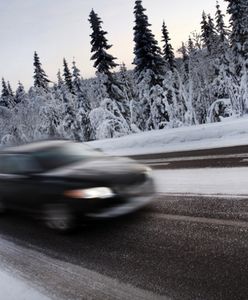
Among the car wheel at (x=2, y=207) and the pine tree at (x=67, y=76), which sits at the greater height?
the pine tree at (x=67, y=76)

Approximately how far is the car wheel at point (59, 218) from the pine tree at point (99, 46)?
31.6 m

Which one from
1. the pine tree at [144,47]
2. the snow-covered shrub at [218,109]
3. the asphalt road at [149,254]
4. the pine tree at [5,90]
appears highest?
the pine tree at [5,90]

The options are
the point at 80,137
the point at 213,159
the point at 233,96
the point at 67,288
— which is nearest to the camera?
the point at 67,288

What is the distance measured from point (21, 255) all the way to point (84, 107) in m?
45.5

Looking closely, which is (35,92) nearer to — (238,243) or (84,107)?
(84,107)

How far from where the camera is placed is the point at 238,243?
202 inches

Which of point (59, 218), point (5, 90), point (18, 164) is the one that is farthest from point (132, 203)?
point (5, 90)

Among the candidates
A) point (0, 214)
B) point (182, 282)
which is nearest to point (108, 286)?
point (182, 282)

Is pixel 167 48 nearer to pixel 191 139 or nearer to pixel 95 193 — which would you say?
pixel 191 139

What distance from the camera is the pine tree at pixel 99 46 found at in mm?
37006

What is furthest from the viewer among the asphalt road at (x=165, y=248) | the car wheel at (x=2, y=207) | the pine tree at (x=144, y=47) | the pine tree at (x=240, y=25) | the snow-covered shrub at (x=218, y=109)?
the pine tree at (x=240, y=25)

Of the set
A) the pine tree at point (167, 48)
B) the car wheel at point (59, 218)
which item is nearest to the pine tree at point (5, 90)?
the pine tree at point (167, 48)

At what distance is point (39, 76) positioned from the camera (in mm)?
57031

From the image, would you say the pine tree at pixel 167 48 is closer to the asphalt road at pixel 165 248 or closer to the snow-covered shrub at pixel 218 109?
the snow-covered shrub at pixel 218 109
